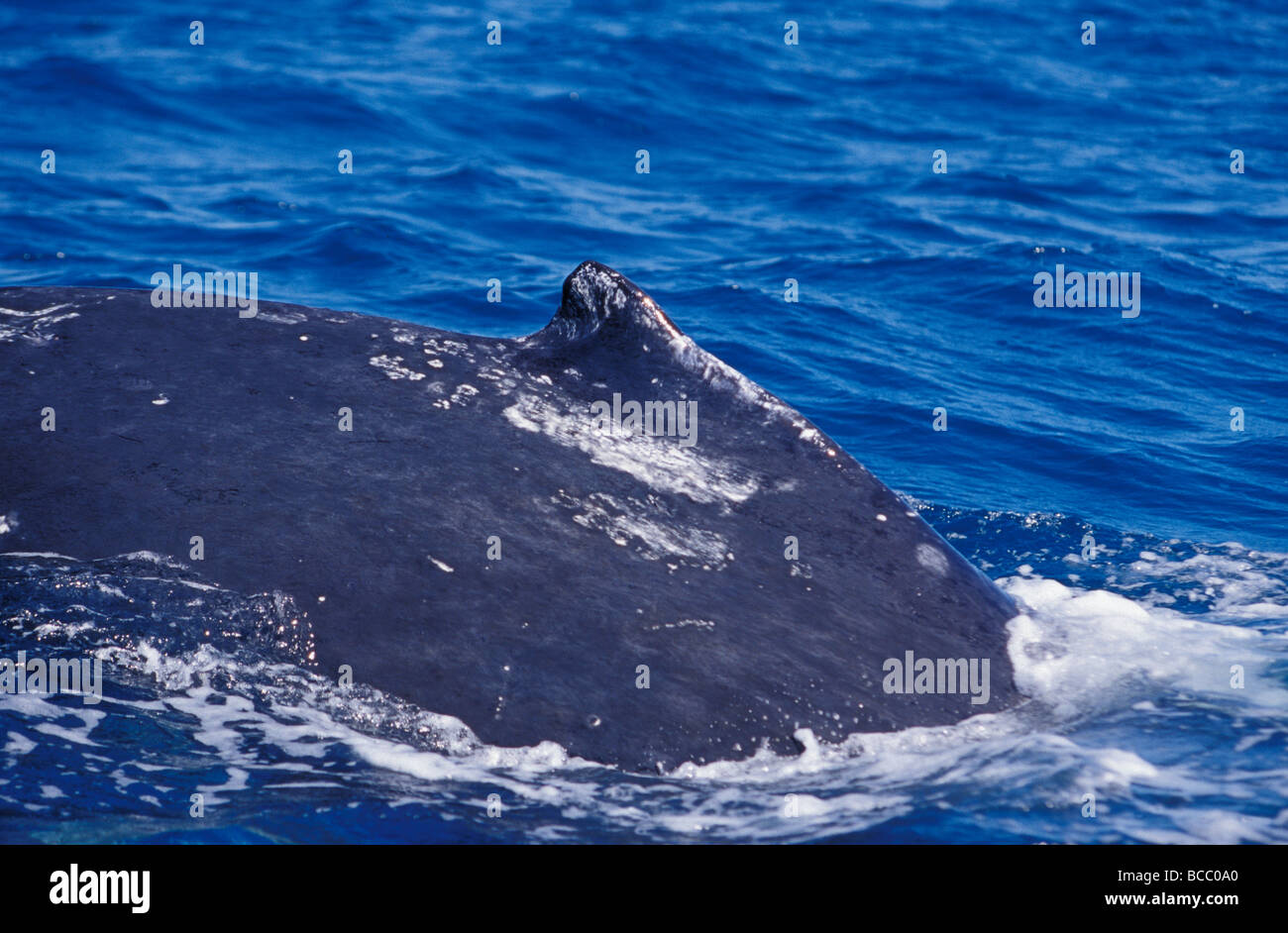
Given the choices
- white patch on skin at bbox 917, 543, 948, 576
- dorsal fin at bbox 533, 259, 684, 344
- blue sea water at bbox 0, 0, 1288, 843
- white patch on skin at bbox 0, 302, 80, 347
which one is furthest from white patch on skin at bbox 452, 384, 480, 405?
white patch on skin at bbox 917, 543, 948, 576

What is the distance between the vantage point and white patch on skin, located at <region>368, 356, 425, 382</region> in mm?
5504

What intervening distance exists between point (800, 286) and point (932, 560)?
9905 mm

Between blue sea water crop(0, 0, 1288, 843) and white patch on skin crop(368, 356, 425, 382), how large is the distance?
113 centimetres

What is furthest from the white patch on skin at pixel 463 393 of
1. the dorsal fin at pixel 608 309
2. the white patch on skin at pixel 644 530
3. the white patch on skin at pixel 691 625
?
the white patch on skin at pixel 691 625

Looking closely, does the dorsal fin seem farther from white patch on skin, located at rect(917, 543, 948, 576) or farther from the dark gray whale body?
white patch on skin, located at rect(917, 543, 948, 576)

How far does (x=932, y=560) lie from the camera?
5289mm

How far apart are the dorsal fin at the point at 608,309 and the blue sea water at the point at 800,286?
174 cm

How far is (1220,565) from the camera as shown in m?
8.22

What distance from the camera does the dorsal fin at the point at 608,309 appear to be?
18.5 feet

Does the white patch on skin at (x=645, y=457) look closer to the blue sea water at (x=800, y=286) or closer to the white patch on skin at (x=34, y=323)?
the blue sea water at (x=800, y=286)

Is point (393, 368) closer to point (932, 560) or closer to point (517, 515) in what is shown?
point (517, 515)
